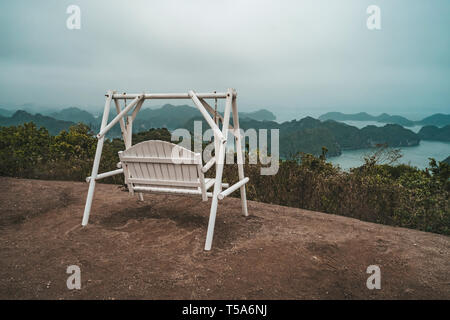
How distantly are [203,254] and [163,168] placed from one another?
1132 millimetres

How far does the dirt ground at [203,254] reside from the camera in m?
2.51

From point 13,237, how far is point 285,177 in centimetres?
450

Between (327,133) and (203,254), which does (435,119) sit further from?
(203,254)

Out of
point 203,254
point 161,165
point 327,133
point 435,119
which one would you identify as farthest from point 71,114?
point 435,119

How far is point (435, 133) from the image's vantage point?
35.9 ft

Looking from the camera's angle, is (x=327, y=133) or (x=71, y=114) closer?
(x=327, y=133)

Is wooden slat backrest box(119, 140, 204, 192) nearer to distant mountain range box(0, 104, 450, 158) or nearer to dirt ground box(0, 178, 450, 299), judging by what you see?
dirt ground box(0, 178, 450, 299)

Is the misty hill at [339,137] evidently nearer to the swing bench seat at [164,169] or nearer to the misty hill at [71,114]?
the swing bench seat at [164,169]

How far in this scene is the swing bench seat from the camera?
3420 mm

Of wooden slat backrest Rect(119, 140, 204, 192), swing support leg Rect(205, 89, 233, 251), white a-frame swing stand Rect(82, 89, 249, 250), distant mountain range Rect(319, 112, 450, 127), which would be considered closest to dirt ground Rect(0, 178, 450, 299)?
swing support leg Rect(205, 89, 233, 251)

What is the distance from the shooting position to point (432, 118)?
13.5m

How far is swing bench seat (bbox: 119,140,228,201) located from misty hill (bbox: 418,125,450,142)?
9.96m
